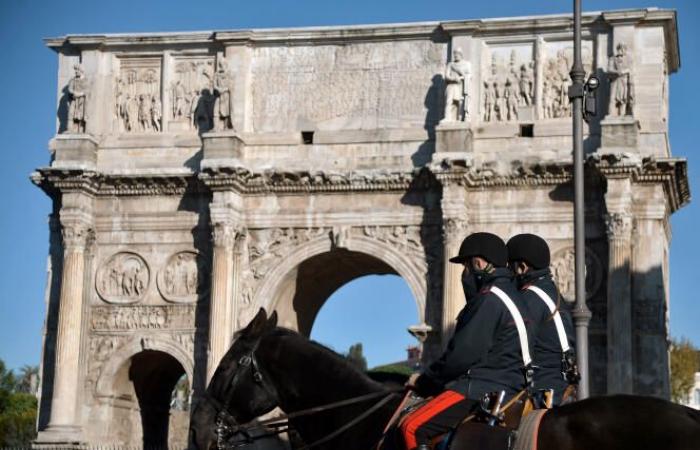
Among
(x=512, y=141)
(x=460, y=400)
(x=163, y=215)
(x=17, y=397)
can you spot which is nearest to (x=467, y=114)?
(x=512, y=141)

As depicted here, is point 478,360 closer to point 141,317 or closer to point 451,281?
point 451,281

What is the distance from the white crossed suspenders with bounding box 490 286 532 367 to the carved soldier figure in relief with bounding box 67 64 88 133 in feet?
72.3

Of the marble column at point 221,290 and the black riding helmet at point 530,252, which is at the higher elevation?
the marble column at point 221,290

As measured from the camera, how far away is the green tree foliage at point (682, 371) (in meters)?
65.6

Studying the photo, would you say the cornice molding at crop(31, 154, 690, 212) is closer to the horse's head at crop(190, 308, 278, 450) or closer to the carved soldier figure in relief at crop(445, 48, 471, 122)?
the carved soldier figure in relief at crop(445, 48, 471, 122)

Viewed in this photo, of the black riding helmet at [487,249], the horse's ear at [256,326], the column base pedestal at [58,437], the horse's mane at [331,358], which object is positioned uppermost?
the black riding helmet at [487,249]

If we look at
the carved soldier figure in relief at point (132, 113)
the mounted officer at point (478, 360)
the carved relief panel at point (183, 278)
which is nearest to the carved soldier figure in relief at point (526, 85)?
the carved relief panel at point (183, 278)

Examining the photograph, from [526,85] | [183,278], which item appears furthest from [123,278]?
[526,85]

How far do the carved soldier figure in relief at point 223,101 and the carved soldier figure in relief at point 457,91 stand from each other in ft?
15.4

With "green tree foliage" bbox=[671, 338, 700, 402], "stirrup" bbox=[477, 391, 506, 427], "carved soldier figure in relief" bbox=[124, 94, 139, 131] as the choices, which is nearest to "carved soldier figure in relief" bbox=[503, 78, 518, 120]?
"carved soldier figure in relief" bbox=[124, 94, 139, 131]

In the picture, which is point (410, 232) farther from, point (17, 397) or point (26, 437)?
point (17, 397)

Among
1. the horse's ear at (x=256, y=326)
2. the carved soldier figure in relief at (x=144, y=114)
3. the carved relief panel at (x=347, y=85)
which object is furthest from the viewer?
the carved soldier figure in relief at (x=144, y=114)

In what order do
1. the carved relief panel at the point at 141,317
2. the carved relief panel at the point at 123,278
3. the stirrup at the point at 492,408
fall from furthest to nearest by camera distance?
1. the carved relief panel at the point at 123,278
2. the carved relief panel at the point at 141,317
3. the stirrup at the point at 492,408

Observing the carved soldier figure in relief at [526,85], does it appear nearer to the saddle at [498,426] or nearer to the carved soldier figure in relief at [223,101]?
the carved soldier figure in relief at [223,101]
